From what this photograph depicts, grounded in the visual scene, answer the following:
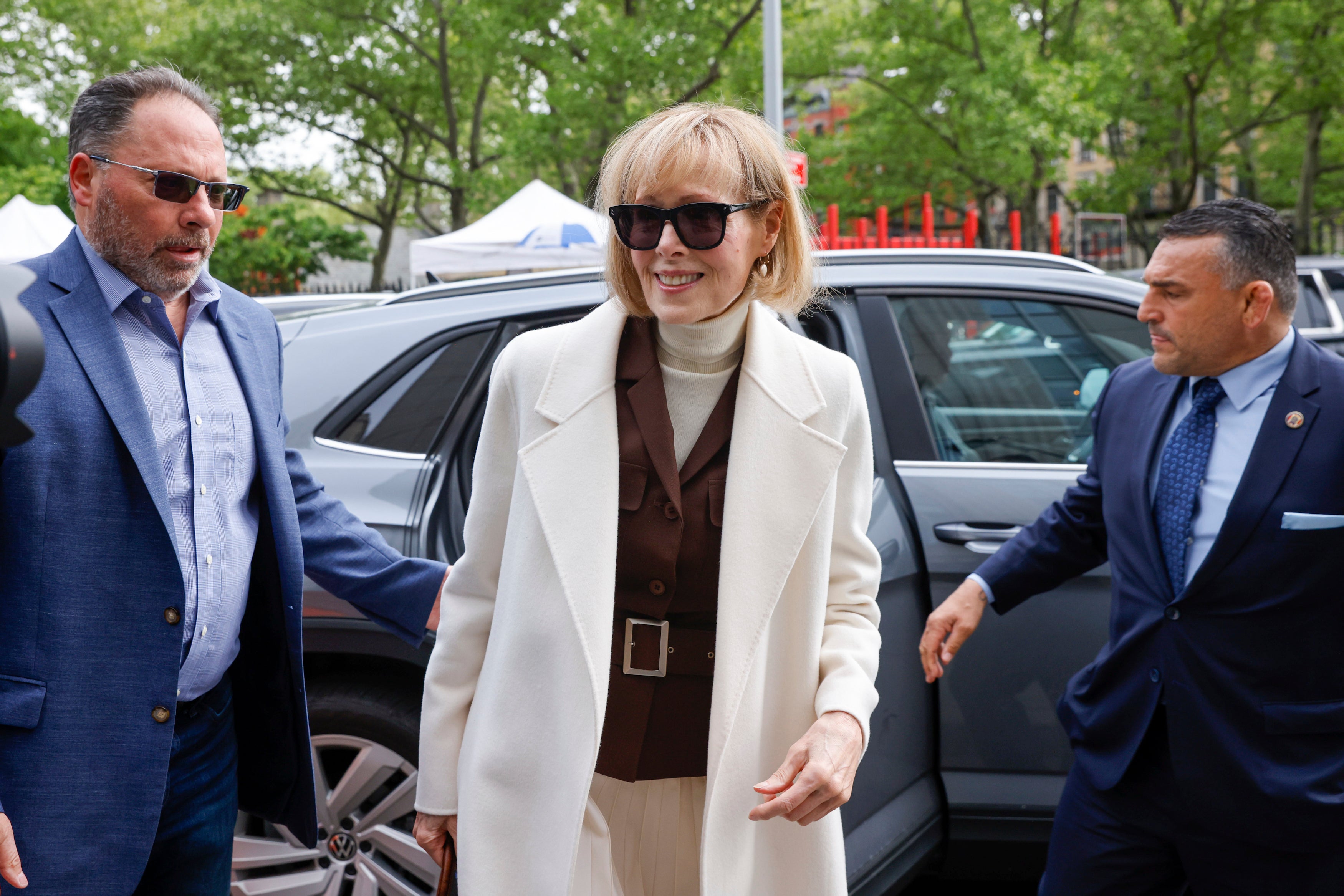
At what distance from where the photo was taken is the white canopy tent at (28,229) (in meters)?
10.3

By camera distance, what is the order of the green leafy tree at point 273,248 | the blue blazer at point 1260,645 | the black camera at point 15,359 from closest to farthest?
the black camera at point 15,359, the blue blazer at point 1260,645, the green leafy tree at point 273,248

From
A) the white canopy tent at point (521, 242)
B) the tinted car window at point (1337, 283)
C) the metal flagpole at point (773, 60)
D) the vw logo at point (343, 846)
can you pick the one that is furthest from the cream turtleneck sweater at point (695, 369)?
the white canopy tent at point (521, 242)

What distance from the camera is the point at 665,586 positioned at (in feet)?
5.65

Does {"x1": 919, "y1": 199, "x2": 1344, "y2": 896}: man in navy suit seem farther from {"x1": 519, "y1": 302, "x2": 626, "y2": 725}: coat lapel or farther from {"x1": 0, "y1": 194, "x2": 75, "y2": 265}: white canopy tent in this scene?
{"x1": 0, "y1": 194, "x2": 75, "y2": 265}: white canopy tent

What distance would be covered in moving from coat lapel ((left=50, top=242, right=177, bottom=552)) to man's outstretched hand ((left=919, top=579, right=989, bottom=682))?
1.53 m

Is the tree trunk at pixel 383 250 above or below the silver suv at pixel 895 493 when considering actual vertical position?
above

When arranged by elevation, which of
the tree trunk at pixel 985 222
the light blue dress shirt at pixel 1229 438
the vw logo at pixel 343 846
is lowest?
the vw logo at pixel 343 846

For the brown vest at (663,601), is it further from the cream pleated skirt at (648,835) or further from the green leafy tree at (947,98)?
the green leafy tree at (947,98)

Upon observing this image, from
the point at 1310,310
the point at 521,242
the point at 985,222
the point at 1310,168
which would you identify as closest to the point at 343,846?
the point at 1310,310

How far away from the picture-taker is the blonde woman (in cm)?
168

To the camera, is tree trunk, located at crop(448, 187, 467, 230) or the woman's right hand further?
tree trunk, located at crop(448, 187, 467, 230)

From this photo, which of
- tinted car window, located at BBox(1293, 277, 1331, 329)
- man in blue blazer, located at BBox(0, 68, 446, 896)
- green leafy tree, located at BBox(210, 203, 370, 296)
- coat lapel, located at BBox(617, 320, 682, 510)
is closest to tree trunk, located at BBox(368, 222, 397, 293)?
green leafy tree, located at BBox(210, 203, 370, 296)

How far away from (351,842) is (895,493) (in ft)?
5.24

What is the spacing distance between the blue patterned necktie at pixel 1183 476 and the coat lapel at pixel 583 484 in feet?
3.91
